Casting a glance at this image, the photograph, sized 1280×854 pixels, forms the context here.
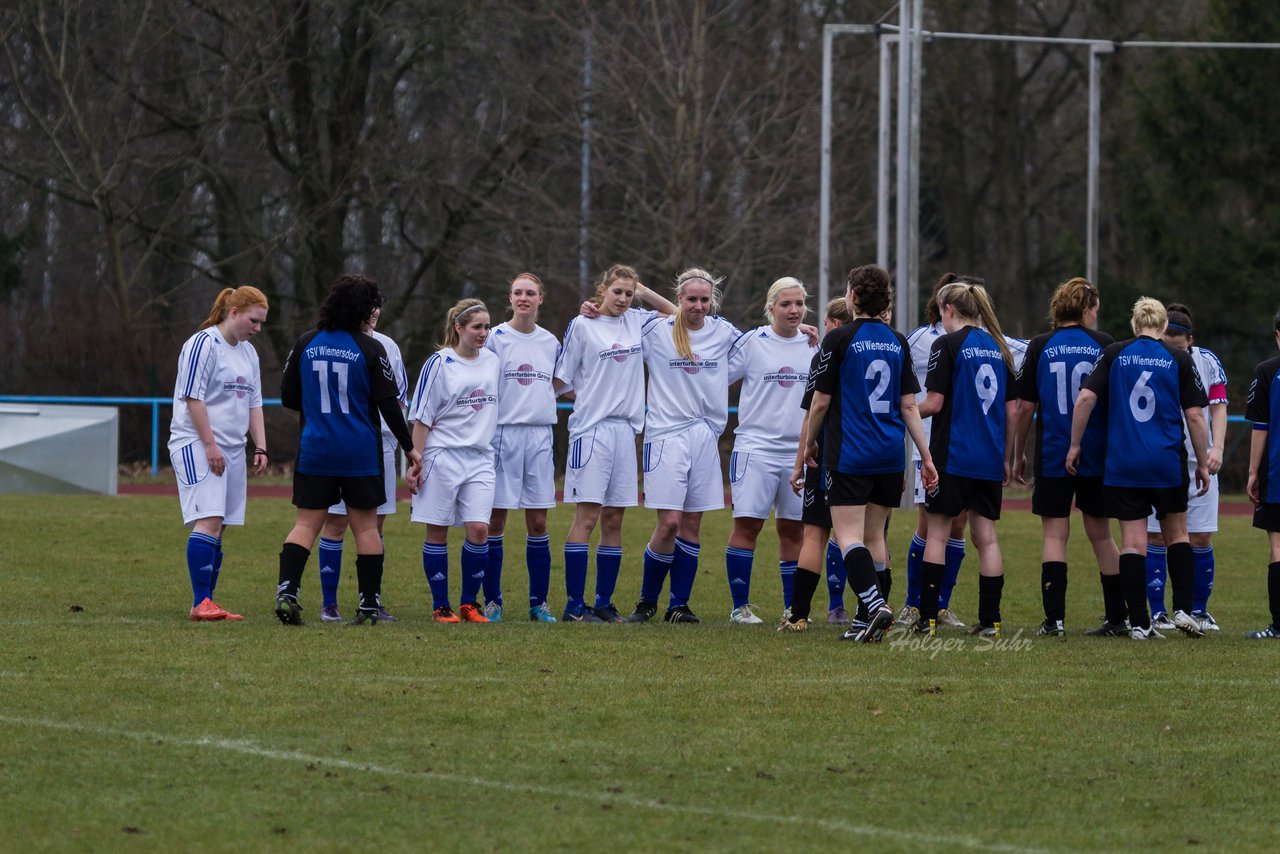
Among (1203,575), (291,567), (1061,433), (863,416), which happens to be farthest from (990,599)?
(291,567)

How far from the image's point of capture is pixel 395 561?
606 inches

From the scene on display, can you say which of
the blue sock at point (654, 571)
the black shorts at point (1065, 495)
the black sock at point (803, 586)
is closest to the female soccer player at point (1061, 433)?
the black shorts at point (1065, 495)

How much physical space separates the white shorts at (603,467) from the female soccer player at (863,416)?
1.56 m

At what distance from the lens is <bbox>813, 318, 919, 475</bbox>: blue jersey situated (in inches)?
375

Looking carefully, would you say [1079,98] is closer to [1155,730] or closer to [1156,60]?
[1156,60]

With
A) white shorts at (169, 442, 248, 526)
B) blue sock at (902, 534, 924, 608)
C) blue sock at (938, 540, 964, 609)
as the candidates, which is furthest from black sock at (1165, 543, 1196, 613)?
white shorts at (169, 442, 248, 526)

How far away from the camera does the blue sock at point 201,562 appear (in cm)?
1022

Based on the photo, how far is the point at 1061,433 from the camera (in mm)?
10094

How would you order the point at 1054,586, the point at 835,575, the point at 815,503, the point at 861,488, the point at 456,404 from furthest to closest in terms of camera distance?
the point at 835,575
the point at 456,404
the point at 1054,586
the point at 815,503
the point at 861,488

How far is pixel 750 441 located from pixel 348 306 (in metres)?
2.59

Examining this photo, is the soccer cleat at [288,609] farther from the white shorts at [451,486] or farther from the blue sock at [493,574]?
the blue sock at [493,574]

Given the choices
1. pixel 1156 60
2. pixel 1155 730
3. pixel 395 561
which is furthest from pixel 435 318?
pixel 1155 730

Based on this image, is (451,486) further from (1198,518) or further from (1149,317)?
(1198,518)

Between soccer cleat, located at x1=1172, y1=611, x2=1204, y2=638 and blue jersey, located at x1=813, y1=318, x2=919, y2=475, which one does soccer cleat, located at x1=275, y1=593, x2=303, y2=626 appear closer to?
blue jersey, located at x1=813, y1=318, x2=919, y2=475
